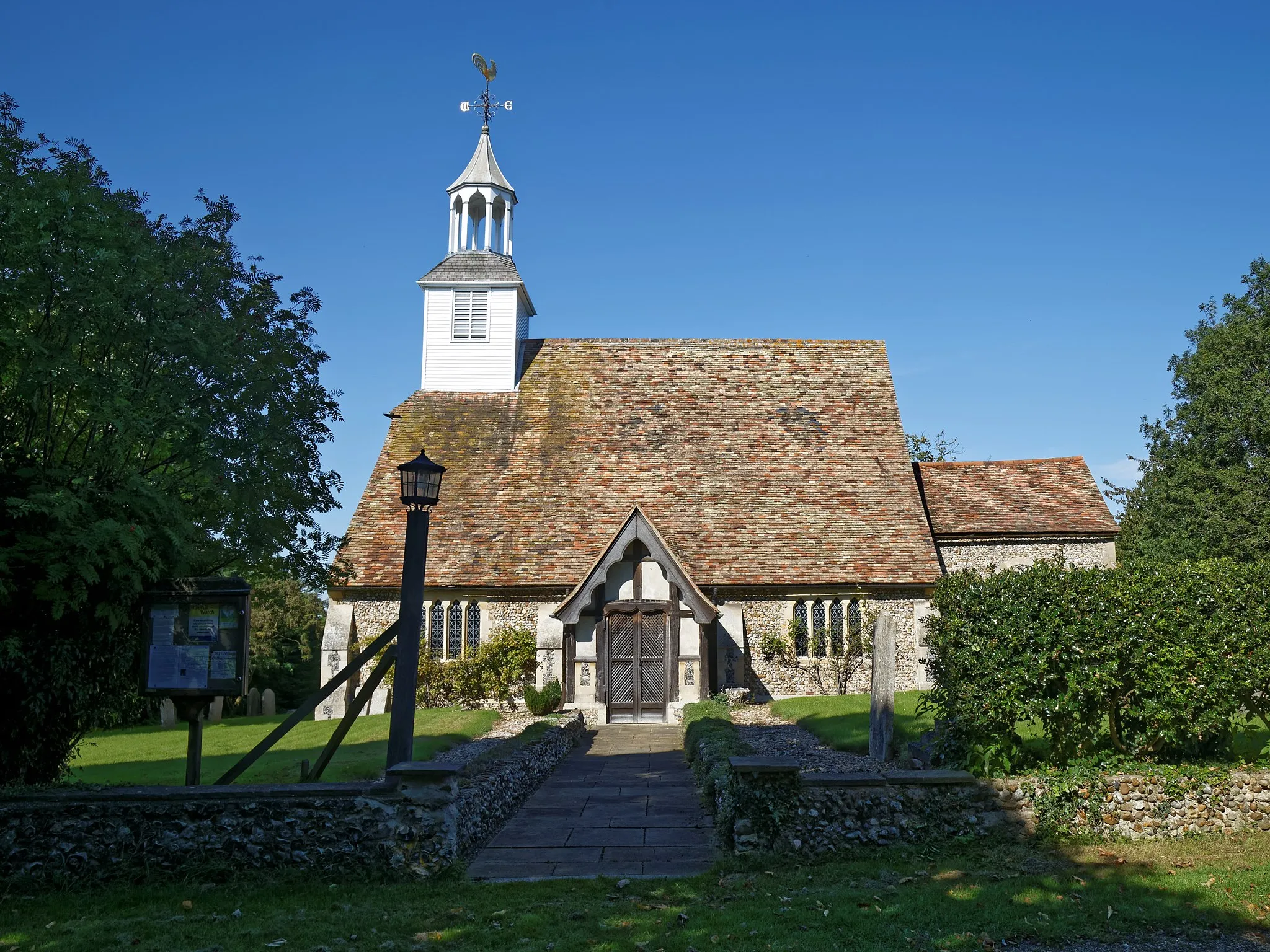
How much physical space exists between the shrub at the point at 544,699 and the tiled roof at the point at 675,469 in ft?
8.92

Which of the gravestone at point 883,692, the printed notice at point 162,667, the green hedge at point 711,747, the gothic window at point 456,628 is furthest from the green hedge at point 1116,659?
the gothic window at point 456,628

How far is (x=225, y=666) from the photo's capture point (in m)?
9.28

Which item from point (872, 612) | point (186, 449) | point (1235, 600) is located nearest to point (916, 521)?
point (872, 612)

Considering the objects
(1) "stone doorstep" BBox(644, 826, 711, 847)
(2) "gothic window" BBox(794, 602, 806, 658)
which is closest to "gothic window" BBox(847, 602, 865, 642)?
(2) "gothic window" BBox(794, 602, 806, 658)

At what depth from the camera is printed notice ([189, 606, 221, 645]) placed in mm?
9312

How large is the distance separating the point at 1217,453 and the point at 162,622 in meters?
34.6

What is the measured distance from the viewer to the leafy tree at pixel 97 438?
880cm

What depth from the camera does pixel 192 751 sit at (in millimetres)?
9438

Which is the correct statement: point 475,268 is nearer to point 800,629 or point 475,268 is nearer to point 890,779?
point 800,629

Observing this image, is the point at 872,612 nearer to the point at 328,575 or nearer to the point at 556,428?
the point at 556,428

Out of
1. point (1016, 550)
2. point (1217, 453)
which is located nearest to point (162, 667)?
point (1016, 550)

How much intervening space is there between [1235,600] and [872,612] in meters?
14.4

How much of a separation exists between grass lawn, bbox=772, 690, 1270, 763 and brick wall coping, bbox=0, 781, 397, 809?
18.5ft

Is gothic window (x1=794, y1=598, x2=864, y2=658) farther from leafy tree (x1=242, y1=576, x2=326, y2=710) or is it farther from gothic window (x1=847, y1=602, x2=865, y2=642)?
leafy tree (x1=242, y1=576, x2=326, y2=710)
